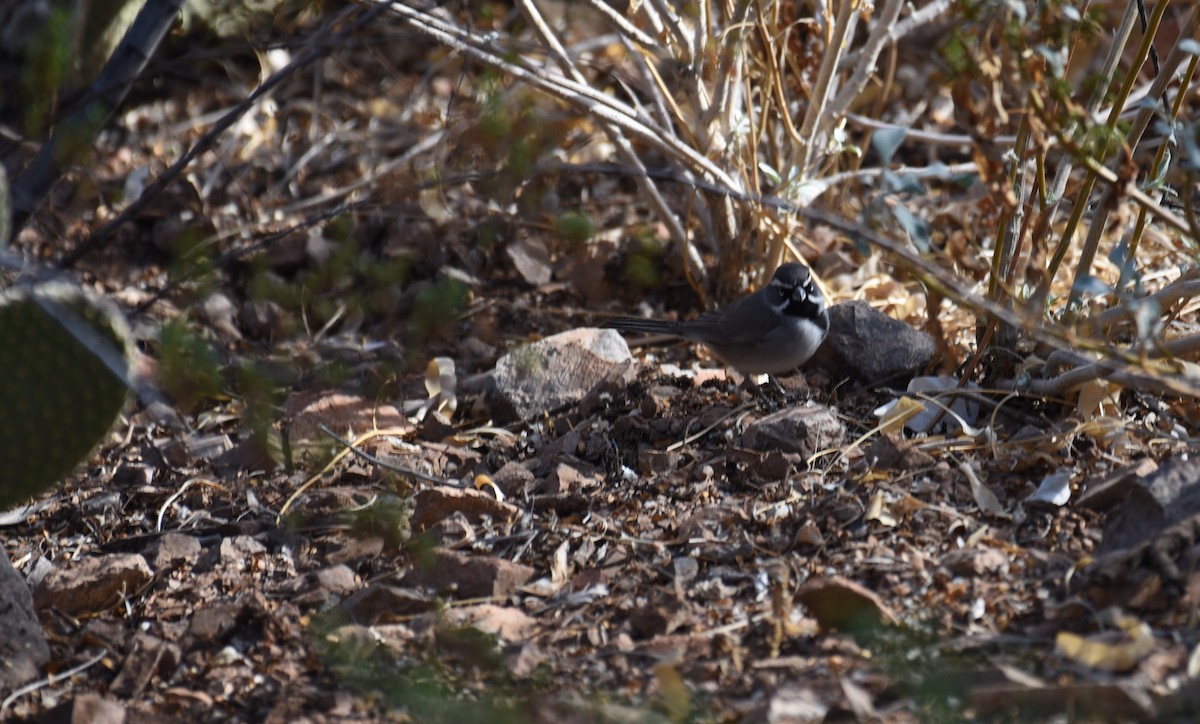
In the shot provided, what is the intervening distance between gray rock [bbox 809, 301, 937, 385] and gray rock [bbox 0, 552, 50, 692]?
275 centimetres

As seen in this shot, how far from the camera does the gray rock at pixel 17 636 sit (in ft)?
10.5

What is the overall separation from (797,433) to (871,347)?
0.73 m

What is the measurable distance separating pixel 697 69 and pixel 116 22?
133 inches

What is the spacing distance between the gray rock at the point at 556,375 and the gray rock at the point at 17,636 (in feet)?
5.90

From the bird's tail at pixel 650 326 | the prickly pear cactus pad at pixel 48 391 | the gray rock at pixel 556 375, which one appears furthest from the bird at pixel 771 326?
the prickly pear cactus pad at pixel 48 391

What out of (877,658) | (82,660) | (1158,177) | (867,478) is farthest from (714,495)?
(82,660)

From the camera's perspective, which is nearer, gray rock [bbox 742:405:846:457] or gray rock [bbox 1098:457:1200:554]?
gray rock [bbox 1098:457:1200:554]

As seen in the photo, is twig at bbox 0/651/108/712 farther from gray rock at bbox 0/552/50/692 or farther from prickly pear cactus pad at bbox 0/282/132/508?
prickly pear cactus pad at bbox 0/282/132/508

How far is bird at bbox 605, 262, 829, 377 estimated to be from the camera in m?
4.47

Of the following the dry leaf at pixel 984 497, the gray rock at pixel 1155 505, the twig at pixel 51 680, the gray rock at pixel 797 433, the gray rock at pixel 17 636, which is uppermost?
the gray rock at pixel 1155 505

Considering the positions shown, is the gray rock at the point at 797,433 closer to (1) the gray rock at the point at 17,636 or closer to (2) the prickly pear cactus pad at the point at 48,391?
(2) the prickly pear cactus pad at the point at 48,391

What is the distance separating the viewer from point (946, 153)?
6648mm

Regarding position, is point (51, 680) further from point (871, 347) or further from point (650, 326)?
point (871, 347)

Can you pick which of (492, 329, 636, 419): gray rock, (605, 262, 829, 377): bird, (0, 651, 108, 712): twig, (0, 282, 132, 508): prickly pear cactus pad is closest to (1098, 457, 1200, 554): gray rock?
(605, 262, 829, 377): bird
